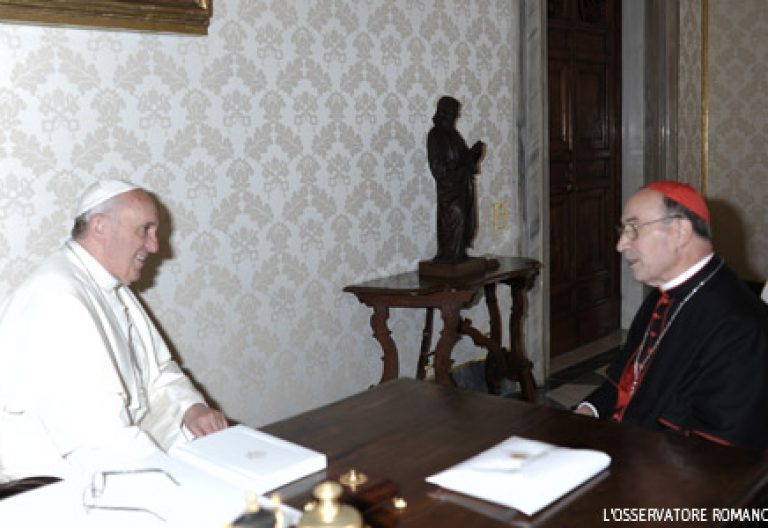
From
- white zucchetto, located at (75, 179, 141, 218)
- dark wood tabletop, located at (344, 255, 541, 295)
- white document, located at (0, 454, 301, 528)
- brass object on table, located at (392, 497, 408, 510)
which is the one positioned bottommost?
brass object on table, located at (392, 497, 408, 510)

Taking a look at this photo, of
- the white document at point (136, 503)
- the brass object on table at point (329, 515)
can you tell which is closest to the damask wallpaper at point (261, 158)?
the white document at point (136, 503)

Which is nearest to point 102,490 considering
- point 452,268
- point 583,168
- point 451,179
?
point 452,268

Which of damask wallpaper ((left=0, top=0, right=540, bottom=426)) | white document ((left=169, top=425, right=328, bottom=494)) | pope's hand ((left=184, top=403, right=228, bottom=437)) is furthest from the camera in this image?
damask wallpaper ((left=0, top=0, right=540, bottom=426))

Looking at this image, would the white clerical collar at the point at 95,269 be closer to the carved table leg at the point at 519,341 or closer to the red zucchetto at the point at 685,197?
the red zucchetto at the point at 685,197

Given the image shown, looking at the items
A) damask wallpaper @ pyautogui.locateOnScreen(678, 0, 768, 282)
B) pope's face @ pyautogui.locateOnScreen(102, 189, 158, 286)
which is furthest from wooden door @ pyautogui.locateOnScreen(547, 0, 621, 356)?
pope's face @ pyautogui.locateOnScreen(102, 189, 158, 286)

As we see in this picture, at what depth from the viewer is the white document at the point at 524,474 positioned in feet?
Answer: 5.82

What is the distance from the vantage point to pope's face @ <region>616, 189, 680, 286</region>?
2.84 m

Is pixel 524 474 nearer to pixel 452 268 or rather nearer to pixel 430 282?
pixel 430 282

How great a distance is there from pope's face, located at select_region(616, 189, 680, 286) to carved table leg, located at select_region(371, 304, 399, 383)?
165cm

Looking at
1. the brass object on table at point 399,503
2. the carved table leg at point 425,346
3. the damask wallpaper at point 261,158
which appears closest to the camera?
the brass object on table at point 399,503

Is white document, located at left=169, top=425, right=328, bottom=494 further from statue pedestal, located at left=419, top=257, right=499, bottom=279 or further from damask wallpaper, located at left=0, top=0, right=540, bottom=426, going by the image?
statue pedestal, located at left=419, top=257, right=499, bottom=279

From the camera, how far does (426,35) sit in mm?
4840

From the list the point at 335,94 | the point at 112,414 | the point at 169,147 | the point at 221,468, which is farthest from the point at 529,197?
the point at 221,468

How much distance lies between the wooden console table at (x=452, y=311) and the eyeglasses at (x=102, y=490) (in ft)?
8.09
